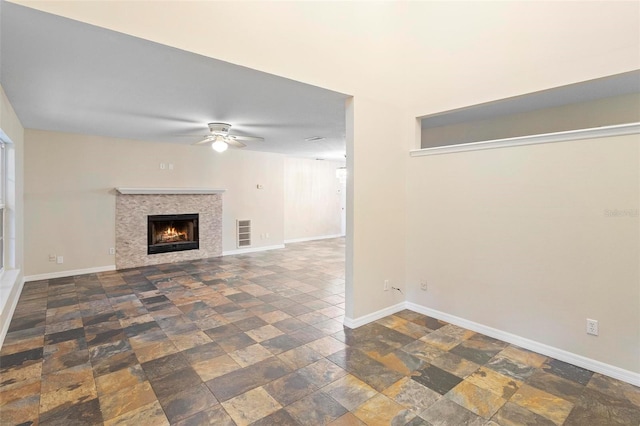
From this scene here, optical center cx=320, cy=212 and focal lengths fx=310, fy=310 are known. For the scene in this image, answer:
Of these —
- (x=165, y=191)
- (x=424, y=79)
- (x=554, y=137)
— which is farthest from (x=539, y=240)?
(x=165, y=191)

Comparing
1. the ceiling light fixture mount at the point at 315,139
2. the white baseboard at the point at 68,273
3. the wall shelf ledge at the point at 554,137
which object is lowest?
the white baseboard at the point at 68,273

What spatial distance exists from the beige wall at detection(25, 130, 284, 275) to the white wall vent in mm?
1068

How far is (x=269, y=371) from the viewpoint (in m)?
2.60

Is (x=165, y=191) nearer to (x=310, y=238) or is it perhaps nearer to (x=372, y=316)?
(x=310, y=238)

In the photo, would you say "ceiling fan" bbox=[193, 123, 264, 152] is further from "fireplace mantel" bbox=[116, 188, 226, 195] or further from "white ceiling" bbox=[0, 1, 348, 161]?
"fireplace mantel" bbox=[116, 188, 226, 195]

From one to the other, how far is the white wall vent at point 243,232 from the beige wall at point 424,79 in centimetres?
495

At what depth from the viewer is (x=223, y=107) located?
159 inches

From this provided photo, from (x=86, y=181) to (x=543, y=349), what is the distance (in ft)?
24.1

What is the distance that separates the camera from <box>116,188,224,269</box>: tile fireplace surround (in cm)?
618

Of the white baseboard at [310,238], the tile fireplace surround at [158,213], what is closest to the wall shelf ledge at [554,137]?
the tile fireplace surround at [158,213]

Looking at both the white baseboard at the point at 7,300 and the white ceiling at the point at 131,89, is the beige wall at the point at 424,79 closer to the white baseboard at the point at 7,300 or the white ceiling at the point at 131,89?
the white ceiling at the point at 131,89

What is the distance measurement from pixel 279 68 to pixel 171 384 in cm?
280

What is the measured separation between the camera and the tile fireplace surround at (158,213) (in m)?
6.18

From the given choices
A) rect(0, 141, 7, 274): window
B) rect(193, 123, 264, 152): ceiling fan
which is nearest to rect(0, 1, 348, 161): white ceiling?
rect(193, 123, 264, 152): ceiling fan
